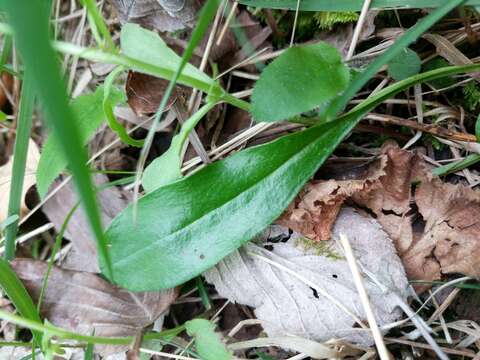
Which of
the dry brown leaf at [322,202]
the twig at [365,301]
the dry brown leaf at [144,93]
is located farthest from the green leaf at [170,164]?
the twig at [365,301]

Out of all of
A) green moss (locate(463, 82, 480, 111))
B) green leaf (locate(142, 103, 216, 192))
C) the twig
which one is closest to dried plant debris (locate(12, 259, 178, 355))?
green leaf (locate(142, 103, 216, 192))

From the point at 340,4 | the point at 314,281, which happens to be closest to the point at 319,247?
the point at 314,281

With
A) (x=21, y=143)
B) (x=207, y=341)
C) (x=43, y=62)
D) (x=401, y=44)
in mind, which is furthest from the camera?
(x=21, y=143)

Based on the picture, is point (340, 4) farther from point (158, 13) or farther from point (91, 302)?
point (91, 302)

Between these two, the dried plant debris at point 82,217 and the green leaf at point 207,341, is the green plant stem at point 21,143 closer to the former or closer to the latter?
the dried plant debris at point 82,217

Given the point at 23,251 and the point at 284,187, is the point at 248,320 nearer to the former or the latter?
the point at 284,187

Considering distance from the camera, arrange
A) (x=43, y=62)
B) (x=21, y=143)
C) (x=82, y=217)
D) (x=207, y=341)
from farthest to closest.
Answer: (x=82, y=217), (x=21, y=143), (x=207, y=341), (x=43, y=62)
